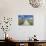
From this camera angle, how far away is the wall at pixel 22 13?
5.89 metres

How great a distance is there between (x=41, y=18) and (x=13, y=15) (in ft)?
4.26

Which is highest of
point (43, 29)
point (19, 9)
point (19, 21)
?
point (19, 9)

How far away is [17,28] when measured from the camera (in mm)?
5898

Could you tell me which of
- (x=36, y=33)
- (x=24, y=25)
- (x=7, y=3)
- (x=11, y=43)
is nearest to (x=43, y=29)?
(x=36, y=33)

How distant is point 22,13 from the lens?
595 centimetres

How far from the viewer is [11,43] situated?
3949 mm

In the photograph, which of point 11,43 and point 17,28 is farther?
point 17,28

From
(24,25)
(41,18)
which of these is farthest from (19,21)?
(41,18)

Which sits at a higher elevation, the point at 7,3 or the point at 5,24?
the point at 7,3

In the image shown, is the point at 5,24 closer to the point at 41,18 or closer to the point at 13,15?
the point at 13,15

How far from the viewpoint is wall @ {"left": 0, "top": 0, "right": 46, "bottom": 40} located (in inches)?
232

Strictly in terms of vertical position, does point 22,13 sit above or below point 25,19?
above

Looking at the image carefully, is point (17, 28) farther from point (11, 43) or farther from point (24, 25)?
point (11, 43)

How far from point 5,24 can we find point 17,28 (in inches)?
22.7
